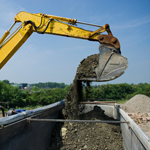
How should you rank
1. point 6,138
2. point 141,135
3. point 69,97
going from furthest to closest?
point 69,97
point 6,138
point 141,135

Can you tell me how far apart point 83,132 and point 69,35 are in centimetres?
287

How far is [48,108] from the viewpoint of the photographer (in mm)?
4848

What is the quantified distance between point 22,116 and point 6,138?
0.78m

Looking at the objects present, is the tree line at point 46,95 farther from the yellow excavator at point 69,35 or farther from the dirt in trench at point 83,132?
the yellow excavator at point 69,35

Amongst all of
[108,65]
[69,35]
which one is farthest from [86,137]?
[69,35]

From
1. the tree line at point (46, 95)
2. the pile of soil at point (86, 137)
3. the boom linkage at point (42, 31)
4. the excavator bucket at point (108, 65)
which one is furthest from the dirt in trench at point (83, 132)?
the tree line at point (46, 95)

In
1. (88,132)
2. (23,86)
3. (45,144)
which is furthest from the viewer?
(23,86)

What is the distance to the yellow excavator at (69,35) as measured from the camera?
4408 mm

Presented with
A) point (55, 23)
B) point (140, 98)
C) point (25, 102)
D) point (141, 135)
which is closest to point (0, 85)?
point (25, 102)

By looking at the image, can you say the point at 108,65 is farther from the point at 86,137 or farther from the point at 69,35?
the point at 86,137

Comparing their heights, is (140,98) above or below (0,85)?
below

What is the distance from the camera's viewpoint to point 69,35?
188 inches

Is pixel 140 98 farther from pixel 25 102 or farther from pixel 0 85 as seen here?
pixel 0 85

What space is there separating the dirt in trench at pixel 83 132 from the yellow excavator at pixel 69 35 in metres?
0.68
